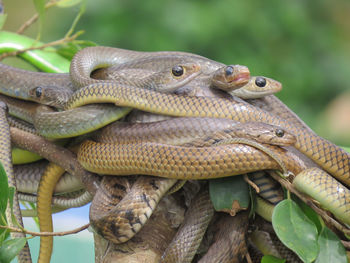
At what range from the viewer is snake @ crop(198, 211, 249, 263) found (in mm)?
827

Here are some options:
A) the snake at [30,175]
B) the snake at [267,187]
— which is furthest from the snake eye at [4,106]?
the snake at [267,187]

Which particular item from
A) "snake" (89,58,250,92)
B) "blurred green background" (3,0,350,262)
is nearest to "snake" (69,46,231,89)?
"snake" (89,58,250,92)

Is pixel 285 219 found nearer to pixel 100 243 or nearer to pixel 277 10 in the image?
pixel 100 243

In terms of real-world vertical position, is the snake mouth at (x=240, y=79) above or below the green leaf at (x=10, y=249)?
above

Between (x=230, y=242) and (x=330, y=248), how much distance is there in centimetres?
16

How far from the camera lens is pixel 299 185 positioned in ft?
2.54

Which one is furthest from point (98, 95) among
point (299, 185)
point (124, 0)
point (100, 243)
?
point (124, 0)

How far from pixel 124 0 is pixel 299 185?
275 cm

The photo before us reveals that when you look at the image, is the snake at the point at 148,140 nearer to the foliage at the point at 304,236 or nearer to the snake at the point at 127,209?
the snake at the point at 127,209

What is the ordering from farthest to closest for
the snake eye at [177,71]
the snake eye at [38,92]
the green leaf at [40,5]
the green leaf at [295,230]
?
the green leaf at [40,5]
the snake eye at [38,92]
the snake eye at [177,71]
the green leaf at [295,230]

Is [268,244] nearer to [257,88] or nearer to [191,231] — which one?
[191,231]

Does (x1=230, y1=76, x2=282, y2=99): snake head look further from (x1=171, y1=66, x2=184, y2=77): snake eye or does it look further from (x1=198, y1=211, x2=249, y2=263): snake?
(x1=198, y1=211, x2=249, y2=263): snake

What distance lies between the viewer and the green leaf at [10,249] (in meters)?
0.78

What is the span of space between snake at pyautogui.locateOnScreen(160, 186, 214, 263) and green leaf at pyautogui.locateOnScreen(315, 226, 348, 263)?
190 millimetres
